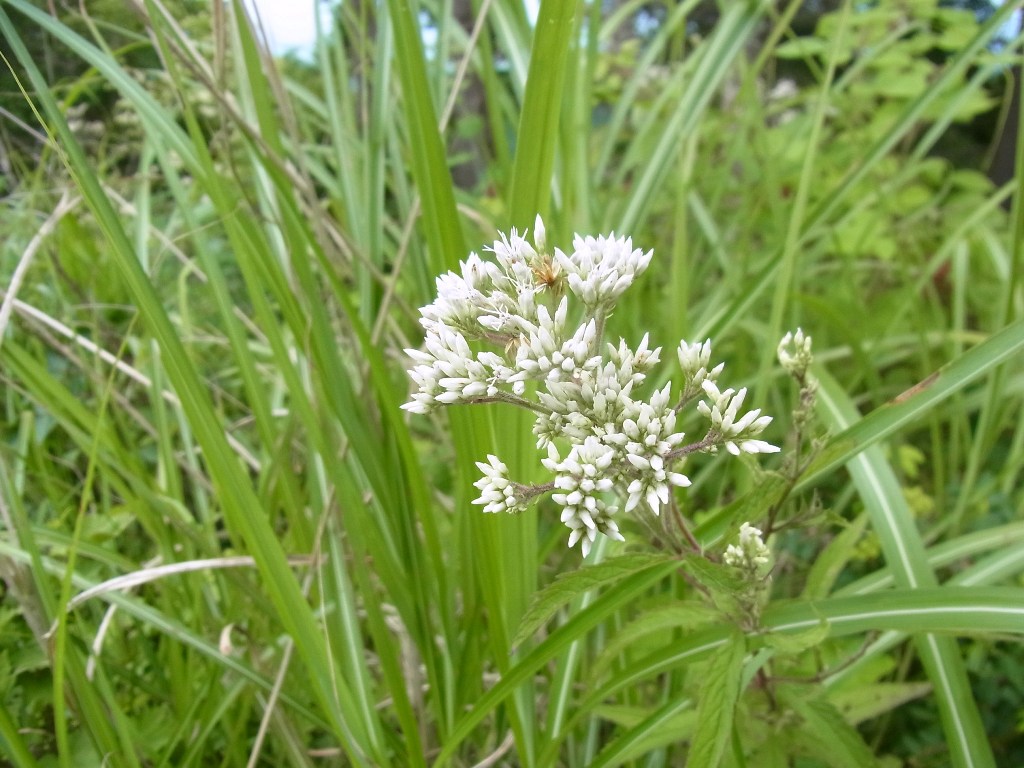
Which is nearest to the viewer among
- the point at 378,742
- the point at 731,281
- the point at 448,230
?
the point at 448,230

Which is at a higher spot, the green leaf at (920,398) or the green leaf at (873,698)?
the green leaf at (920,398)

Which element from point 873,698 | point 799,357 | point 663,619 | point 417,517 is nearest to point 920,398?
point 799,357

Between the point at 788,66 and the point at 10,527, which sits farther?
the point at 788,66

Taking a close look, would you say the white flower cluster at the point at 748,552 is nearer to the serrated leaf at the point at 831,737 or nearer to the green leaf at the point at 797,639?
the green leaf at the point at 797,639

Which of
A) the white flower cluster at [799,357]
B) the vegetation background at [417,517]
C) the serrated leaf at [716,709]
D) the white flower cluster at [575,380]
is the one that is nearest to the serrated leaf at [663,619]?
the vegetation background at [417,517]

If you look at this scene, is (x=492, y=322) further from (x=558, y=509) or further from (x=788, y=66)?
(x=788, y=66)

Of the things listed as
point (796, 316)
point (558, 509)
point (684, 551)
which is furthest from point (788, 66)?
point (684, 551)
